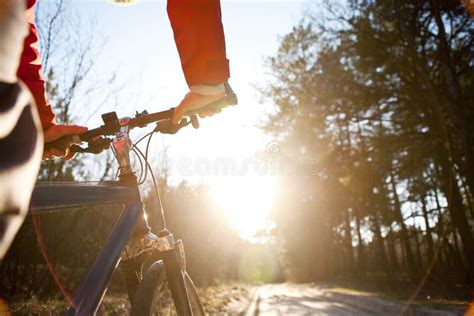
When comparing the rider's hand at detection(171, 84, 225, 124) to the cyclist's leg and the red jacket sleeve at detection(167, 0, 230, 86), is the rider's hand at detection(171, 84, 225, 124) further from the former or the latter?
the cyclist's leg

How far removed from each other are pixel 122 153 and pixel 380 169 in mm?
13606

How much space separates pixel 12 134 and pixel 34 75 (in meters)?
1.11

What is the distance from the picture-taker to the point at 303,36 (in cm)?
1566

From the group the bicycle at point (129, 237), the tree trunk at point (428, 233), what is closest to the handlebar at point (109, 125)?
the bicycle at point (129, 237)

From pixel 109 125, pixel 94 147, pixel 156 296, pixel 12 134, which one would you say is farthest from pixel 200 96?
pixel 156 296

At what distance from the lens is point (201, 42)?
127cm

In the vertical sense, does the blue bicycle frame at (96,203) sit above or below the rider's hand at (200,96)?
below

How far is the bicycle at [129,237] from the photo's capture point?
1257 mm

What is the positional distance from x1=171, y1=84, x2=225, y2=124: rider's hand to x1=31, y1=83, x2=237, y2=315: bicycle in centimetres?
4

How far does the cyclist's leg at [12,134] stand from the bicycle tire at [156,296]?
3.38ft

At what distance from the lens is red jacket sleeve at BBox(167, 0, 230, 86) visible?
50.2 inches

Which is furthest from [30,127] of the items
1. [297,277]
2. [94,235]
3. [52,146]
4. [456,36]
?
[297,277]

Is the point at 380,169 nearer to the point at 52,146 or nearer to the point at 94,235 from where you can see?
the point at 94,235

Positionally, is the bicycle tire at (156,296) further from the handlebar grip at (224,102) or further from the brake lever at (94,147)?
the handlebar grip at (224,102)
